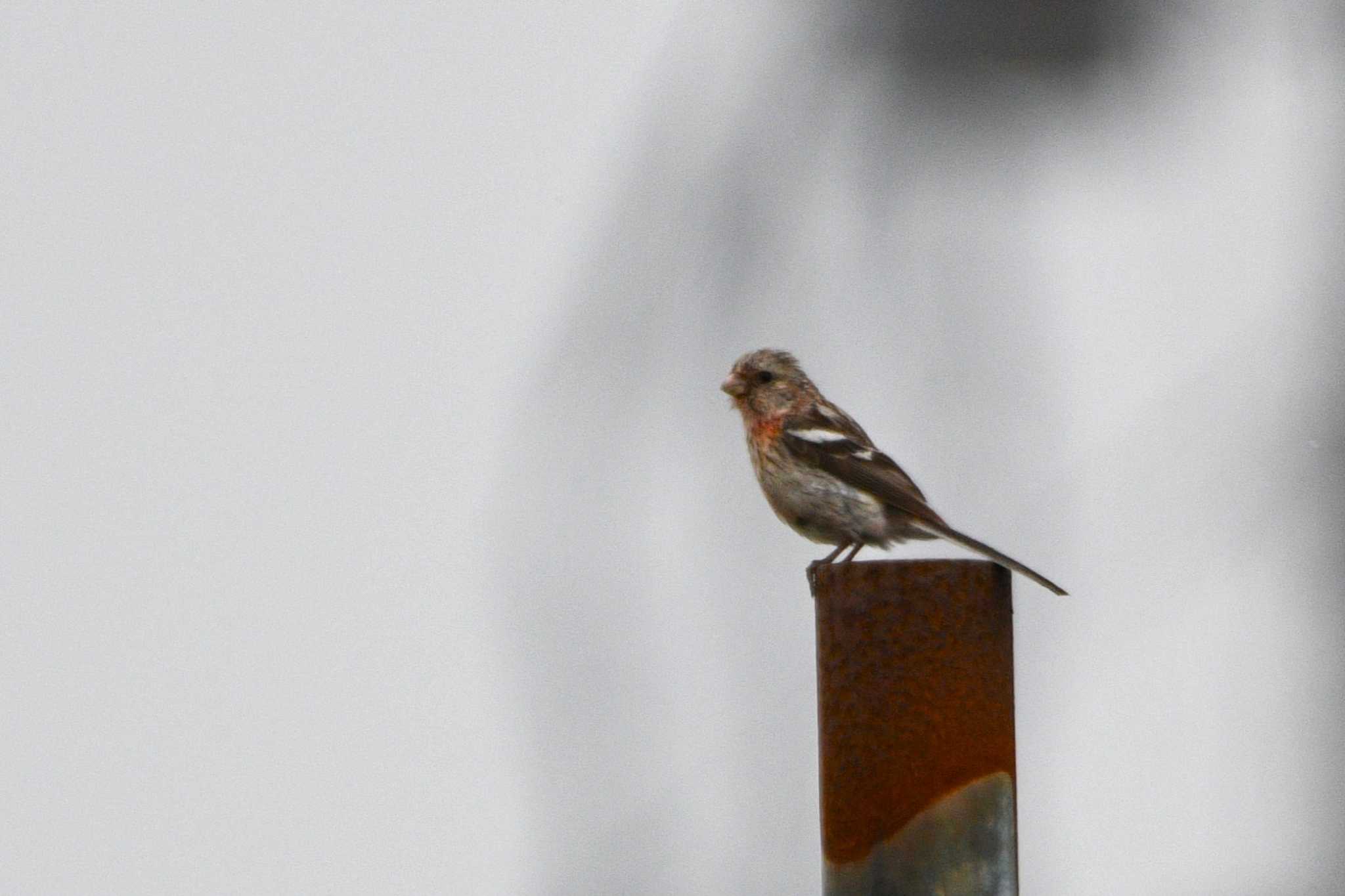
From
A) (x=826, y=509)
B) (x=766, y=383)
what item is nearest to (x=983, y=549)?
(x=826, y=509)

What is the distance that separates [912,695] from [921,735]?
9 cm

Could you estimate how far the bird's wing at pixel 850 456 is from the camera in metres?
6.82

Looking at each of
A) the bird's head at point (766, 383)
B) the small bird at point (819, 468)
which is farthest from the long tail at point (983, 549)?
the bird's head at point (766, 383)

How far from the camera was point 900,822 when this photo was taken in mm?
4316

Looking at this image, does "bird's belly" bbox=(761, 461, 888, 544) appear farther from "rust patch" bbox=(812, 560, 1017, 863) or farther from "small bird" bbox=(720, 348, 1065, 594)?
"rust patch" bbox=(812, 560, 1017, 863)

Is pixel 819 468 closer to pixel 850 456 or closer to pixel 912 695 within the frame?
pixel 850 456

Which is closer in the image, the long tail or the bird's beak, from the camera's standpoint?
the long tail

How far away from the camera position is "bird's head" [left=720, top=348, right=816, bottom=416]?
7.78m

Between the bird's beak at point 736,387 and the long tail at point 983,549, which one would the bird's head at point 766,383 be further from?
the long tail at point 983,549

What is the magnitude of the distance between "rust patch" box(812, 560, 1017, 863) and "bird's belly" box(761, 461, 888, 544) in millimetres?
2577

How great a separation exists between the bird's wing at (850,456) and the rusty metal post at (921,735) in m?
2.27

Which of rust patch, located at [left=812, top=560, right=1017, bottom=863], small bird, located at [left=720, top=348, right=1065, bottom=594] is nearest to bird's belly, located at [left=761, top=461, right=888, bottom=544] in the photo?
small bird, located at [left=720, top=348, right=1065, bottom=594]

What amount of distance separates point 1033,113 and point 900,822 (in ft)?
17.9

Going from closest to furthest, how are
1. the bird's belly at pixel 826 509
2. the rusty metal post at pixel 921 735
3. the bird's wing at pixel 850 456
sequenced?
the rusty metal post at pixel 921 735
the bird's wing at pixel 850 456
the bird's belly at pixel 826 509
